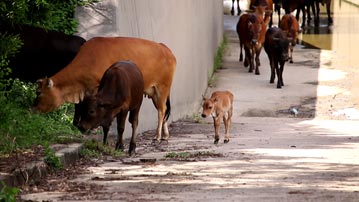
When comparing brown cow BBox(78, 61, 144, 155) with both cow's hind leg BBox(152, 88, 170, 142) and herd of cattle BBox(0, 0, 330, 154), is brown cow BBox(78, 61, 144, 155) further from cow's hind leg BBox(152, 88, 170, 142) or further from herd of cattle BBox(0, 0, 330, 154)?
cow's hind leg BBox(152, 88, 170, 142)

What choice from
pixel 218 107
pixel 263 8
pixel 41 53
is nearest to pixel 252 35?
pixel 263 8

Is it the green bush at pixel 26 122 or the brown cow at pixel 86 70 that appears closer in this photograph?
the green bush at pixel 26 122

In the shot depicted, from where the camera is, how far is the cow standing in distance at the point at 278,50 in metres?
23.6

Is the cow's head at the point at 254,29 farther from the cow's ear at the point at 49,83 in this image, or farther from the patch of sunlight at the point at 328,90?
the cow's ear at the point at 49,83

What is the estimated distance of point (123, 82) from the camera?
11852 millimetres

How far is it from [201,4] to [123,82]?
10401mm

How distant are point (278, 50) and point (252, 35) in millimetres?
1250

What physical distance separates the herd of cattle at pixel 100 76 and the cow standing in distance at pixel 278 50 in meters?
8.83

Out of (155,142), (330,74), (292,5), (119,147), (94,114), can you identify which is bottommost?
(330,74)

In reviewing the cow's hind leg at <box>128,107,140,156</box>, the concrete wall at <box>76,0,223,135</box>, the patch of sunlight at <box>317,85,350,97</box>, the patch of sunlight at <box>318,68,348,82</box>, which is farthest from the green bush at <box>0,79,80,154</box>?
the patch of sunlight at <box>318,68,348,82</box>

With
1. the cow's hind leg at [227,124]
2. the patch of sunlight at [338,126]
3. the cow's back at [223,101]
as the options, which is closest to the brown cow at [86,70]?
the cow's back at [223,101]

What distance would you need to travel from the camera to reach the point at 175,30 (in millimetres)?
18156

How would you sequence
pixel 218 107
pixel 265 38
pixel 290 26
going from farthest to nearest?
pixel 290 26 → pixel 265 38 → pixel 218 107

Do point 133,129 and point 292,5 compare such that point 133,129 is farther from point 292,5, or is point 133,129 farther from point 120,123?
point 292,5
